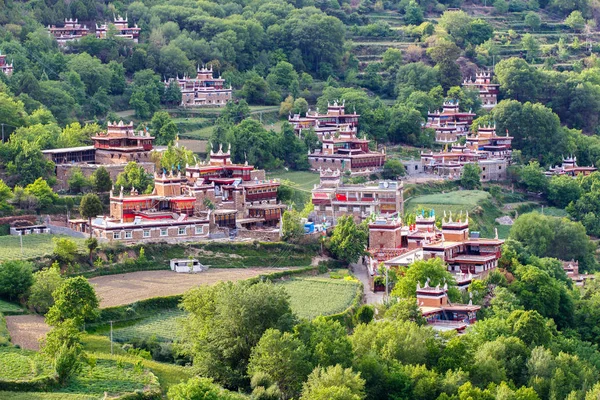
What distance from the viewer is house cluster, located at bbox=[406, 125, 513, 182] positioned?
224ft

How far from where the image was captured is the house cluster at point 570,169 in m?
71.1

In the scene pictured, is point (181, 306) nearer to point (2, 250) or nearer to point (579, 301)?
point (2, 250)

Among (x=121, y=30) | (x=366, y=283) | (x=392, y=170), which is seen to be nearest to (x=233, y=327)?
(x=366, y=283)

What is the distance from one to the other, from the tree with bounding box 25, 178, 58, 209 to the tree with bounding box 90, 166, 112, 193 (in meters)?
1.93

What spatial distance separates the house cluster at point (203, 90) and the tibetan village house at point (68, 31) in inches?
206

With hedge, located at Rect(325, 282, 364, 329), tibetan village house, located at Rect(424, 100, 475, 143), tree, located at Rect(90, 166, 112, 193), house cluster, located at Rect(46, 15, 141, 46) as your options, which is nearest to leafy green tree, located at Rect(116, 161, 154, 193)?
tree, located at Rect(90, 166, 112, 193)

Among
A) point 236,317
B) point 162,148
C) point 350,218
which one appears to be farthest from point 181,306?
point 162,148

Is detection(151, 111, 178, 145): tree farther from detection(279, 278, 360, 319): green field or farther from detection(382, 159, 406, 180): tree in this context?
detection(279, 278, 360, 319): green field

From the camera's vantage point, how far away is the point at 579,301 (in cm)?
5062

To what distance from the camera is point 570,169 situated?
234 feet

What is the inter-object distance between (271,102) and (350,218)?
924 inches

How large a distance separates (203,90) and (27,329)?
33995 millimetres

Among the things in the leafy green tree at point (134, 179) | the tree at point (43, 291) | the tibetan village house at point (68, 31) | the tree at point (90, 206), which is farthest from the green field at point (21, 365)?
the tibetan village house at point (68, 31)

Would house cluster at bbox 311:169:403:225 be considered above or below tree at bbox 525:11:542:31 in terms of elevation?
below
